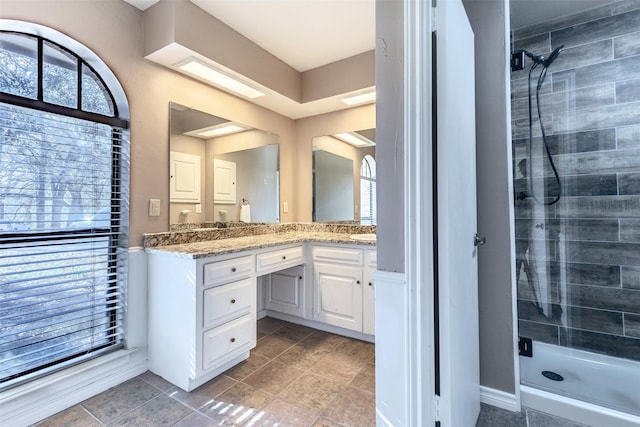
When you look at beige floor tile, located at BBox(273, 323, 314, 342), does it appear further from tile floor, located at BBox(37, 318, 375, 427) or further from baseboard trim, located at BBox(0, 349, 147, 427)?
baseboard trim, located at BBox(0, 349, 147, 427)

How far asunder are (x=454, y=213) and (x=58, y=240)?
6.68 feet

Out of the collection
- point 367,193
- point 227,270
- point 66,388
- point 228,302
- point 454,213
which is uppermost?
point 367,193

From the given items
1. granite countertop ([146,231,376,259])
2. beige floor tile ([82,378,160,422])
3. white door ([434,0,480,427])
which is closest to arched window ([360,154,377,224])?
granite countertop ([146,231,376,259])

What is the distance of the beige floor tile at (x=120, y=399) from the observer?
1.51m

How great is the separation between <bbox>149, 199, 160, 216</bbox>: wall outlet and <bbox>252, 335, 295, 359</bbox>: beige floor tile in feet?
4.03

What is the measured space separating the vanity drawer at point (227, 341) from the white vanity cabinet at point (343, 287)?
67 centimetres

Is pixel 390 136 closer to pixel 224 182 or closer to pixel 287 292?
pixel 224 182

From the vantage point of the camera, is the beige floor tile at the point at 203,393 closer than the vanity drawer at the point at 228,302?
Yes

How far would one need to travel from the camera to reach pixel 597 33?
1893 millimetres

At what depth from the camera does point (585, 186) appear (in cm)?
194

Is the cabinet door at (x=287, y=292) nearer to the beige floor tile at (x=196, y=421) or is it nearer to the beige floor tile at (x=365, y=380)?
the beige floor tile at (x=365, y=380)

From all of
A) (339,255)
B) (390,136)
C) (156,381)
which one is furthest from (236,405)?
(390,136)

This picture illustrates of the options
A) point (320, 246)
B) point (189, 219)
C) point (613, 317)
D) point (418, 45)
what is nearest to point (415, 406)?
point (418, 45)

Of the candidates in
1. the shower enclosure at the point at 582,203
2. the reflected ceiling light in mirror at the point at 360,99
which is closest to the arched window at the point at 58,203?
the reflected ceiling light in mirror at the point at 360,99
